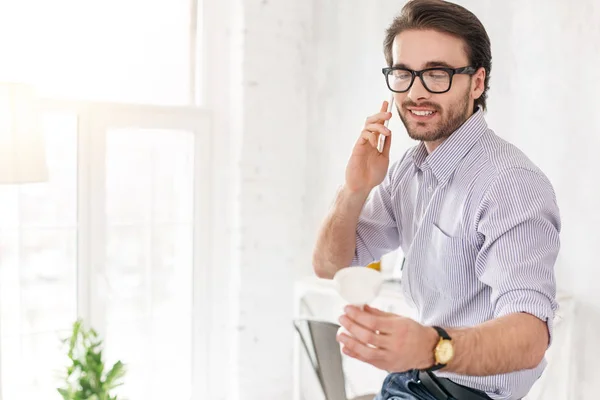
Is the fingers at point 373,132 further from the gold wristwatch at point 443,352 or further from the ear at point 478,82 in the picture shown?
the gold wristwatch at point 443,352

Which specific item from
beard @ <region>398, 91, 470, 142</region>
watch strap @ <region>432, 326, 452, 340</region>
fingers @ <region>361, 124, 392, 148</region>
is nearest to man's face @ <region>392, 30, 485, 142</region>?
beard @ <region>398, 91, 470, 142</region>

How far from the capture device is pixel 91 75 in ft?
9.73

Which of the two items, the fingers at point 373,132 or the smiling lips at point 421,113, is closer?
the smiling lips at point 421,113

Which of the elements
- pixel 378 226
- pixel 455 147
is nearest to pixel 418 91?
pixel 455 147

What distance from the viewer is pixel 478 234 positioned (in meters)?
1.34

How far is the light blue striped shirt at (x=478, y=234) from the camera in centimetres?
122

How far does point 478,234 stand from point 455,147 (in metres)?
0.20

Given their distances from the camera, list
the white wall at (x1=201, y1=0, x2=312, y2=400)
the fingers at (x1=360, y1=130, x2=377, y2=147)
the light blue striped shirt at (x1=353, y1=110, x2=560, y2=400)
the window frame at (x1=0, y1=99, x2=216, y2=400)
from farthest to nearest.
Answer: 1. the white wall at (x1=201, y1=0, x2=312, y2=400)
2. the window frame at (x1=0, y1=99, x2=216, y2=400)
3. the fingers at (x1=360, y1=130, x2=377, y2=147)
4. the light blue striped shirt at (x1=353, y1=110, x2=560, y2=400)

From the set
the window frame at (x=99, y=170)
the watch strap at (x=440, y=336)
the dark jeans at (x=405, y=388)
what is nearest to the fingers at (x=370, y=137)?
the dark jeans at (x=405, y=388)

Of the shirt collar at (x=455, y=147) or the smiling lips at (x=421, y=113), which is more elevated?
the smiling lips at (x=421, y=113)

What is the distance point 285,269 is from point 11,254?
4.16ft

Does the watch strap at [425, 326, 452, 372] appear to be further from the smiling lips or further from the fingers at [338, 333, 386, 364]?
the smiling lips

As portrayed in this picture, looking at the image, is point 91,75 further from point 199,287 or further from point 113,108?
point 199,287

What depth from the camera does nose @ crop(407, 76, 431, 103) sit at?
1405mm
